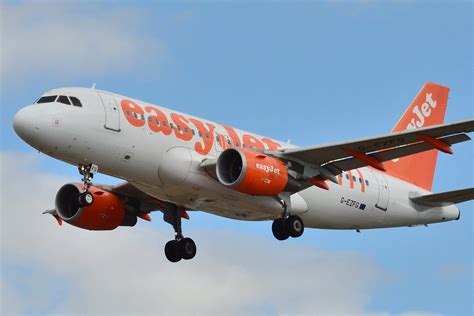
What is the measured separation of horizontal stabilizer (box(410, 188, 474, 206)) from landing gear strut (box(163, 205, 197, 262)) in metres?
9.59

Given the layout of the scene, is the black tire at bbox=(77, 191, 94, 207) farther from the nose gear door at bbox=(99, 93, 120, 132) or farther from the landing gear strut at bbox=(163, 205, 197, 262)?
the landing gear strut at bbox=(163, 205, 197, 262)

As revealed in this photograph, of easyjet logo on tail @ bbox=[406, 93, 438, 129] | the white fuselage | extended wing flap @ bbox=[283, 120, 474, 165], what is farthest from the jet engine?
easyjet logo on tail @ bbox=[406, 93, 438, 129]

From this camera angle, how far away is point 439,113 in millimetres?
52719

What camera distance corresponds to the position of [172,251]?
45.6m

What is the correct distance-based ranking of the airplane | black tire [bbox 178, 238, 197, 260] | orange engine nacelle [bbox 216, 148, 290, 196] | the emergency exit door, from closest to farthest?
1. the airplane
2. orange engine nacelle [bbox 216, 148, 290, 196]
3. black tire [bbox 178, 238, 197, 260]
4. the emergency exit door

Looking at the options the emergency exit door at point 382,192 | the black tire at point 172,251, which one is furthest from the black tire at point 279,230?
the emergency exit door at point 382,192

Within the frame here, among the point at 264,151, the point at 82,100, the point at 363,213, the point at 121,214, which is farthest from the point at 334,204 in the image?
the point at 82,100

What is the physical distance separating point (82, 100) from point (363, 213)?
13044 mm

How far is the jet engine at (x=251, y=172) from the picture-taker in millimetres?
39475

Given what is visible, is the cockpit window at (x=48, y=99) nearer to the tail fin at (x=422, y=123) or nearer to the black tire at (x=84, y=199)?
the black tire at (x=84, y=199)

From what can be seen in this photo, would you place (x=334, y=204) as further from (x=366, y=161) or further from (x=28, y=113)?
(x=28, y=113)

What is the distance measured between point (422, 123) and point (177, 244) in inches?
531

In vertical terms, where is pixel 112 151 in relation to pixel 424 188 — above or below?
below

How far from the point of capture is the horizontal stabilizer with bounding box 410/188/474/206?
149 ft
